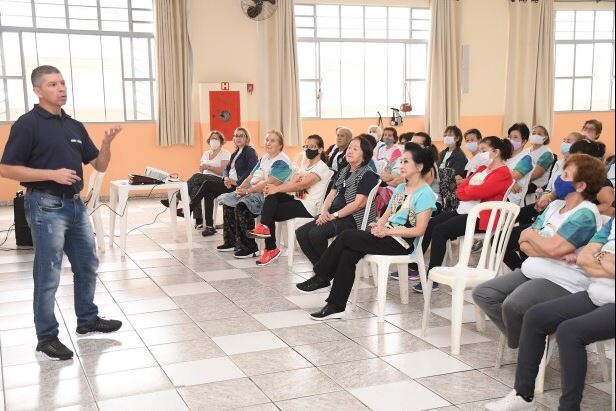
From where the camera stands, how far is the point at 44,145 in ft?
9.99

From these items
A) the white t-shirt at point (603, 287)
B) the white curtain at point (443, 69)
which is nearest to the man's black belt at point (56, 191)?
the white t-shirt at point (603, 287)

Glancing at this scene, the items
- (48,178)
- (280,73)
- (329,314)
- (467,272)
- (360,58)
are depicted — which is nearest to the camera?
(48,178)

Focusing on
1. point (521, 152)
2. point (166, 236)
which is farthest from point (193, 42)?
point (521, 152)

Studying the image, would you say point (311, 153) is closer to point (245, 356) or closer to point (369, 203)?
point (369, 203)

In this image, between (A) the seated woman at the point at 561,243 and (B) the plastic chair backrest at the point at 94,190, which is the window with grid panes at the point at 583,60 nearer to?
(B) the plastic chair backrest at the point at 94,190

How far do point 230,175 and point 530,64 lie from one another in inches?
261

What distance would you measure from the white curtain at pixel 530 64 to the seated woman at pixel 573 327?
9037mm

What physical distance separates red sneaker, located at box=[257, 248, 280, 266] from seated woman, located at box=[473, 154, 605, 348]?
Answer: 2.66 metres

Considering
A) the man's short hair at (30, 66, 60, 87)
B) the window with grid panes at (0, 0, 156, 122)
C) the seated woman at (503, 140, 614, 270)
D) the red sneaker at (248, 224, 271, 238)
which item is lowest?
the red sneaker at (248, 224, 271, 238)

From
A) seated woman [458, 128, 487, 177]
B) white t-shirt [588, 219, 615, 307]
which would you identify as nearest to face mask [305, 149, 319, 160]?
seated woman [458, 128, 487, 177]

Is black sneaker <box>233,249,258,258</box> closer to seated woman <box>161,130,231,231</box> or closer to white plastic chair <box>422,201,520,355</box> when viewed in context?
seated woman <box>161,130,231,231</box>

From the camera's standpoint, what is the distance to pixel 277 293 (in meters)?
4.34

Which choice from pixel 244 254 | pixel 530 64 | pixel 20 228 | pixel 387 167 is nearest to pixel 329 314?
pixel 244 254

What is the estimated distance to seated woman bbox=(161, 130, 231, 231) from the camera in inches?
261
